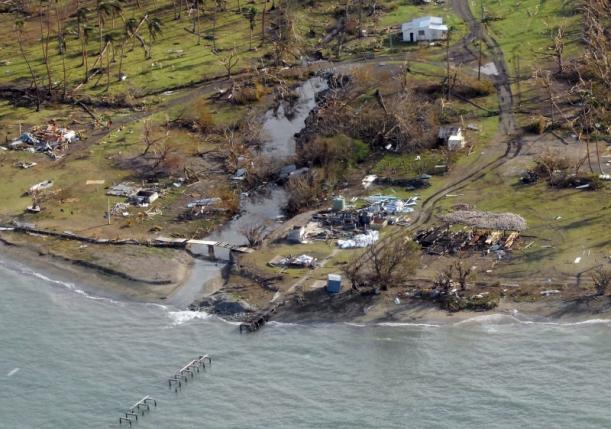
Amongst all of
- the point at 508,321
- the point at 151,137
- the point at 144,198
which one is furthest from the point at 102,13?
the point at 508,321

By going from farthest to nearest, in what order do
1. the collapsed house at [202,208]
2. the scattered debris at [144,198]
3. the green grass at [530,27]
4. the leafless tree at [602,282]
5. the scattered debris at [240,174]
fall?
the green grass at [530,27] < the scattered debris at [240,174] < the scattered debris at [144,198] < the collapsed house at [202,208] < the leafless tree at [602,282]

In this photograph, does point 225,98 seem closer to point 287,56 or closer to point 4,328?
point 287,56

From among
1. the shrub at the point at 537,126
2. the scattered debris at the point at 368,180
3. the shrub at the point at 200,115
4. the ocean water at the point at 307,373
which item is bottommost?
the ocean water at the point at 307,373

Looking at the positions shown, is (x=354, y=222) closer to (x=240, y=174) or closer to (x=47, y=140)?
(x=240, y=174)

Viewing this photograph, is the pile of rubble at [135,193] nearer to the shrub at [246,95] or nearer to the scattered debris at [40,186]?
the scattered debris at [40,186]

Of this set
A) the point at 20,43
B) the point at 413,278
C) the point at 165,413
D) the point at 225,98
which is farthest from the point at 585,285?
the point at 20,43

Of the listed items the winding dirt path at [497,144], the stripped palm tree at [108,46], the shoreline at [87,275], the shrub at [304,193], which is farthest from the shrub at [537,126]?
the stripped palm tree at [108,46]
